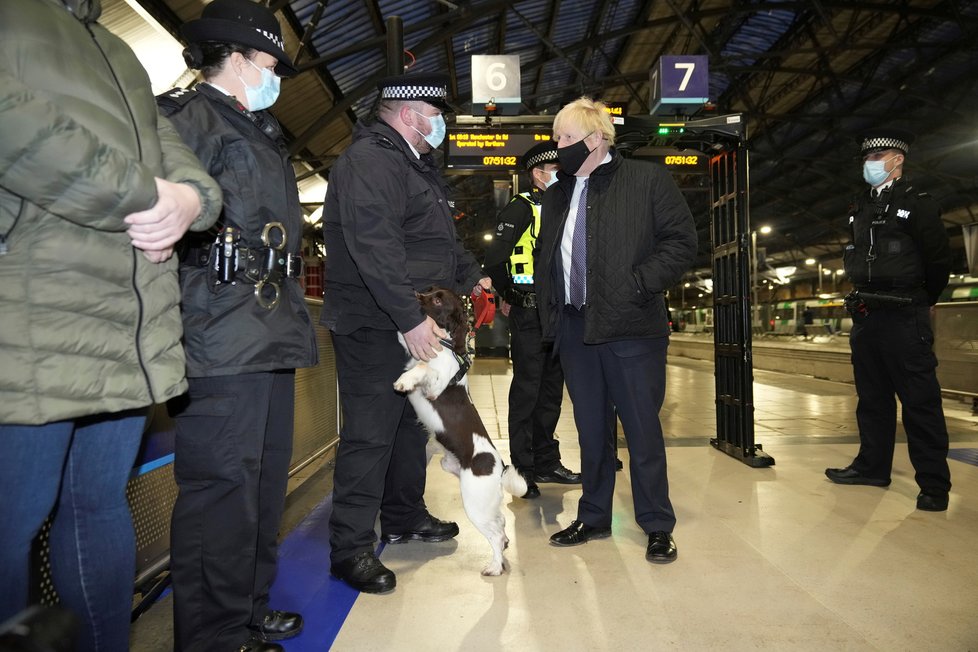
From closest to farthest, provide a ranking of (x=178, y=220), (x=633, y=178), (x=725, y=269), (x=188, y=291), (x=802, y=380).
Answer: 1. (x=178, y=220)
2. (x=188, y=291)
3. (x=633, y=178)
4. (x=725, y=269)
5. (x=802, y=380)

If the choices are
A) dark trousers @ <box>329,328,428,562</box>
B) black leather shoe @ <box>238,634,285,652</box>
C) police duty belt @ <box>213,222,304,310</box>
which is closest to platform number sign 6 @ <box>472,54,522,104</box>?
dark trousers @ <box>329,328,428,562</box>

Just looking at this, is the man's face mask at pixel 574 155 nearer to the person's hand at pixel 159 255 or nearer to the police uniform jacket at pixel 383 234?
the police uniform jacket at pixel 383 234

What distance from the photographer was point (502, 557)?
2.58 m

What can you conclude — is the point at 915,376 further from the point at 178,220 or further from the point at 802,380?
the point at 802,380

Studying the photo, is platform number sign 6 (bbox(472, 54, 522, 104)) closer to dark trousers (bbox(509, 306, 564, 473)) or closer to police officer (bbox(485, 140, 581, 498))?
police officer (bbox(485, 140, 581, 498))

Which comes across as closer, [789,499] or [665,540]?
[665,540]

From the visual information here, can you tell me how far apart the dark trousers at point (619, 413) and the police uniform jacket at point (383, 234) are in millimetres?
770

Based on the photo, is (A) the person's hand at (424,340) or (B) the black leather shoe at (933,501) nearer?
(A) the person's hand at (424,340)

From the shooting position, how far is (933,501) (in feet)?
10.7

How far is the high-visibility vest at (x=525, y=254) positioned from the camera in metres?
3.97

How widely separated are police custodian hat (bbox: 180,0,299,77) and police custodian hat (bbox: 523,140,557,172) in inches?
85.2

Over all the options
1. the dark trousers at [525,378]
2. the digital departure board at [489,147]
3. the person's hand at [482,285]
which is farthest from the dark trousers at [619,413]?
the digital departure board at [489,147]

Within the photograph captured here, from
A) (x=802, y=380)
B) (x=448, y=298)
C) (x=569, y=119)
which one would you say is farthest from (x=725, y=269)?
(x=802, y=380)

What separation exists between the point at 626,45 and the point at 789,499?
12.4m
